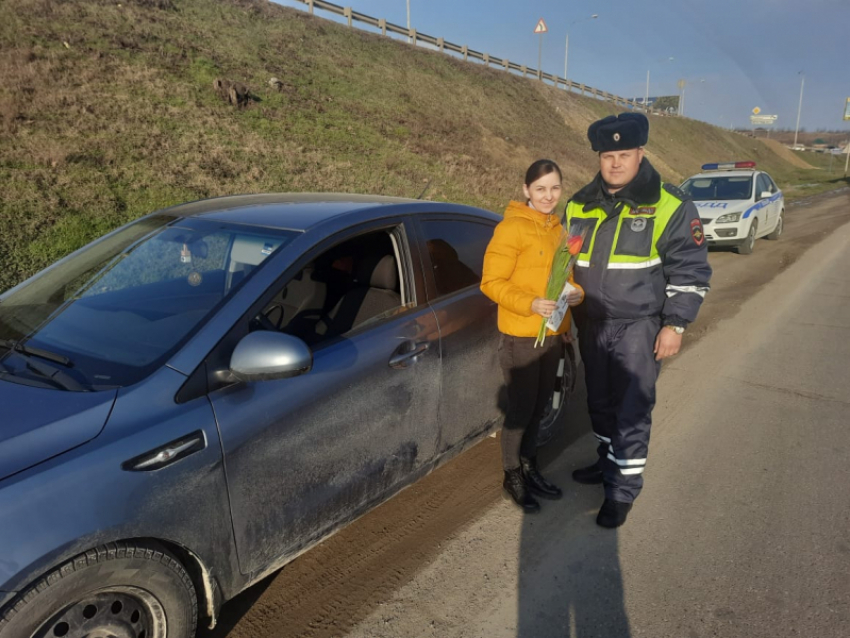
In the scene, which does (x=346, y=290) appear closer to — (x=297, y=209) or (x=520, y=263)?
(x=297, y=209)

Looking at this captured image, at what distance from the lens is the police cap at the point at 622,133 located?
2838mm

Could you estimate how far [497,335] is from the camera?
11.1 ft

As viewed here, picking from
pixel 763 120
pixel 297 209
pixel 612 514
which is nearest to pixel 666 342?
pixel 612 514

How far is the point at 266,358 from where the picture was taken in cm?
200

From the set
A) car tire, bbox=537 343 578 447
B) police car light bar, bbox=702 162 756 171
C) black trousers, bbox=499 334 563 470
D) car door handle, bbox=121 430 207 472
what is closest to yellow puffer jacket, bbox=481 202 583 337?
black trousers, bbox=499 334 563 470

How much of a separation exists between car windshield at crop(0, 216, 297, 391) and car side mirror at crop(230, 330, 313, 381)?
0.79ft

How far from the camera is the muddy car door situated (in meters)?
2.11

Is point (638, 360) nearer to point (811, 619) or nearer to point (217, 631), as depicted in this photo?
point (811, 619)

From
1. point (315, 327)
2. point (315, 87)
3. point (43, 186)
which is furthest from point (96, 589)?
point (315, 87)

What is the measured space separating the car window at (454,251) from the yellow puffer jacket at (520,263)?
28cm

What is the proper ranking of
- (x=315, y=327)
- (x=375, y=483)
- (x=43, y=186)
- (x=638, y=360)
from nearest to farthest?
(x=375, y=483) → (x=315, y=327) → (x=638, y=360) → (x=43, y=186)

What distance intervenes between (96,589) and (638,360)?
2.53 m

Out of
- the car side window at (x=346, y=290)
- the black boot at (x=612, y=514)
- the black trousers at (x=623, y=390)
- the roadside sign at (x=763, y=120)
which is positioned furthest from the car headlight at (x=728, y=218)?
the roadside sign at (x=763, y=120)

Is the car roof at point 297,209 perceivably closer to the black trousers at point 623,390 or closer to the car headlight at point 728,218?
the black trousers at point 623,390
